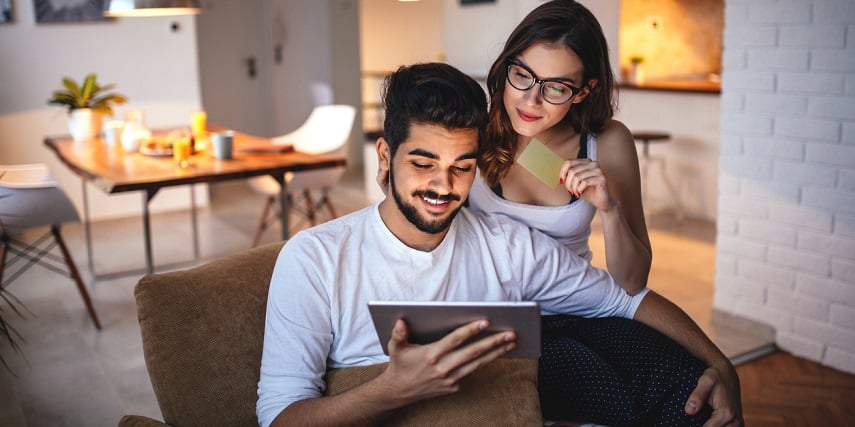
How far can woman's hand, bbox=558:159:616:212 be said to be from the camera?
1.64 metres

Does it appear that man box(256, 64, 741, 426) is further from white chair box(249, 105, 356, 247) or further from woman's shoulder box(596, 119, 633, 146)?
white chair box(249, 105, 356, 247)

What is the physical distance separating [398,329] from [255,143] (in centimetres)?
305

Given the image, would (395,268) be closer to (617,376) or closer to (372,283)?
(372,283)

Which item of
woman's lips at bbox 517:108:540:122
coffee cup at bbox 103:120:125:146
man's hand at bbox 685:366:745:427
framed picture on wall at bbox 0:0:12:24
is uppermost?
framed picture on wall at bbox 0:0:12:24

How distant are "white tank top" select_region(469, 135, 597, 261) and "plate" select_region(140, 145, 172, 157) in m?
2.45

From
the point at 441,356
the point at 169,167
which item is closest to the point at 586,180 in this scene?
the point at 441,356

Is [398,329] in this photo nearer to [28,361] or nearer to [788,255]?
[788,255]

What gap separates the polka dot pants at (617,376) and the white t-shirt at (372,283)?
0.33ft

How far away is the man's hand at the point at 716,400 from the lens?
1520 mm

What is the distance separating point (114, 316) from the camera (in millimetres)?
3855

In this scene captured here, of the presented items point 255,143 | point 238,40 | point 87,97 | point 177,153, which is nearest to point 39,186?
point 177,153

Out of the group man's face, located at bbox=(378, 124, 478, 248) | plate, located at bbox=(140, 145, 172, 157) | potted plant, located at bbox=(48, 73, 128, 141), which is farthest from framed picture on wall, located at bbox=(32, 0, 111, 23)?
man's face, located at bbox=(378, 124, 478, 248)

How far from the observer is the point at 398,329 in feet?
4.17

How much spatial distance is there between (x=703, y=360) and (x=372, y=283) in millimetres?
684
